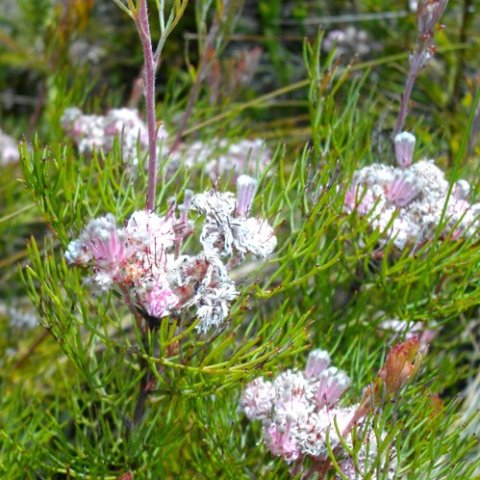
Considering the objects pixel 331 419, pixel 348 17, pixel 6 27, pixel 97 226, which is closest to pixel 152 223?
pixel 97 226

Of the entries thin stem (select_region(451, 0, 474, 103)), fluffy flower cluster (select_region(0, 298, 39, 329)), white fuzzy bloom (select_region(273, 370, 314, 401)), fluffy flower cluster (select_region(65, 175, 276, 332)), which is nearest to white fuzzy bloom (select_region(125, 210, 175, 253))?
fluffy flower cluster (select_region(65, 175, 276, 332))

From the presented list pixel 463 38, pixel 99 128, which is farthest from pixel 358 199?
pixel 463 38

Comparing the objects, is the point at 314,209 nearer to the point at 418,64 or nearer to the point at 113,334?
the point at 418,64

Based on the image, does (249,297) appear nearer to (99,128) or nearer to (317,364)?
(317,364)

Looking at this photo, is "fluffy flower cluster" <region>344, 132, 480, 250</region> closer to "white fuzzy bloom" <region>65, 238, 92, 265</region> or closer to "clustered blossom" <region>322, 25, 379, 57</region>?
"white fuzzy bloom" <region>65, 238, 92, 265</region>

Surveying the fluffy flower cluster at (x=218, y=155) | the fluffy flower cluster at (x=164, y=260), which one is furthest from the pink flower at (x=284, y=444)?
the fluffy flower cluster at (x=218, y=155)

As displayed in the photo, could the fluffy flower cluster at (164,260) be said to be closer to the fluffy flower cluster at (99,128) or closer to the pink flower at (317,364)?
the pink flower at (317,364)
